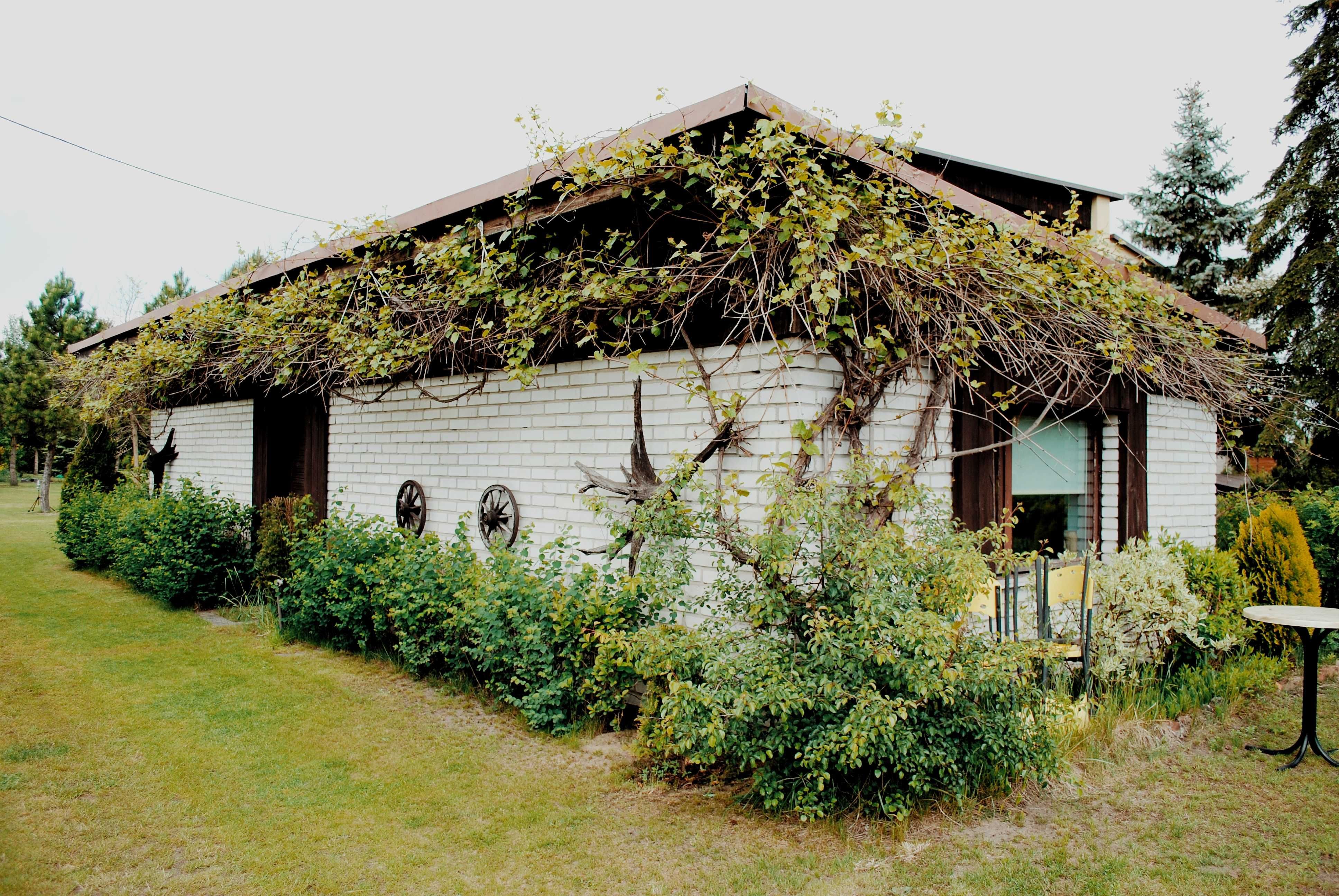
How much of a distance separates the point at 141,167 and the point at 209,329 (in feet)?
19.6

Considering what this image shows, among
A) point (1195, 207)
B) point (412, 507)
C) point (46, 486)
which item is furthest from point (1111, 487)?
point (46, 486)

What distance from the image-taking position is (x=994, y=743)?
3.48 metres

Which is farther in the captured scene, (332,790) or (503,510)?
(503,510)

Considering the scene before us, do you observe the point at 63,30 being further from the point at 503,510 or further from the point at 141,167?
the point at 503,510

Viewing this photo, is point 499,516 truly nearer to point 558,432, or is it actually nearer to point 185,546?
point 558,432

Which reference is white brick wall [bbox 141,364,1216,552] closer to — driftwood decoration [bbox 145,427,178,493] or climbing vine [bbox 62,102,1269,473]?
climbing vine [bbox 62,102,1269,473]

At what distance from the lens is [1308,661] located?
14.6ft

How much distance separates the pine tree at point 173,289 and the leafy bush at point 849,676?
34.3 metres

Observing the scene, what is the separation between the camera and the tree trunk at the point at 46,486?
23.4 meters

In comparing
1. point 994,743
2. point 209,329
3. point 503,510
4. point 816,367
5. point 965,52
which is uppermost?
point 965,52

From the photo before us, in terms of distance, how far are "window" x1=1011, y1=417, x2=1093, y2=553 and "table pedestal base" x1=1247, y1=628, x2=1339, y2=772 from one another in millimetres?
1585

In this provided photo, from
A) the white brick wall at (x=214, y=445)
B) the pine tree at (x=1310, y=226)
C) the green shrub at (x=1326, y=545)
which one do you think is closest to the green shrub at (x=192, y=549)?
the white brick wall at (x=214, y=445)

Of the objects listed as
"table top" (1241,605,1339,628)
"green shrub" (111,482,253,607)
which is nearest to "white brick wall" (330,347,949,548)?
"green shrub" (111,482,253,607)

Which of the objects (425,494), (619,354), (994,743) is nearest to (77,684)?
(425,494)
